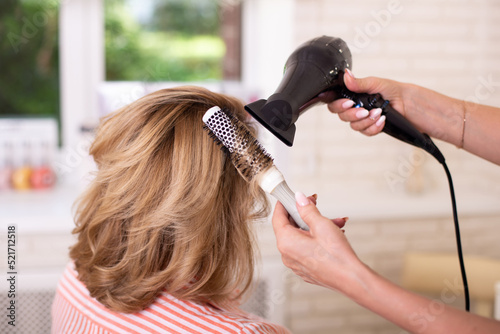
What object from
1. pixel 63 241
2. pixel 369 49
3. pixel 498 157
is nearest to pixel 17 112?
pixel 63 241

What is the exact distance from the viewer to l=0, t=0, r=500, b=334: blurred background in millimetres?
1977

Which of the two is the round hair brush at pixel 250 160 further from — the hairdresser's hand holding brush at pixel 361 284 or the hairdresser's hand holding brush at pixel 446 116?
the hairdresser's hand holding brush at pixel 446 116

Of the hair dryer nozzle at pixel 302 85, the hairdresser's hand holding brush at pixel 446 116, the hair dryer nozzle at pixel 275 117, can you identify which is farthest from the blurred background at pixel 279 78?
the hair dryer nozzle at pixel 275 117

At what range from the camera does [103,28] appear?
2.13 meters

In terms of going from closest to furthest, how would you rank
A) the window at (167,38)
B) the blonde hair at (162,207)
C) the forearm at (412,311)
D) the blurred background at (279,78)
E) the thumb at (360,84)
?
the forearm at (412,311) < the blonde hair at (162,207) < the thumb at (360,84) < the blurred background at (279,78) < the window at (167,38)

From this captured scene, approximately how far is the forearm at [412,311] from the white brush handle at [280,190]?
12 centimetres

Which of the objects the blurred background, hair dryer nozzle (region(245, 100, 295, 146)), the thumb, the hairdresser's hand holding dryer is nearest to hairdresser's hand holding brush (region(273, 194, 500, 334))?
the hairdresser's hand holding dryer

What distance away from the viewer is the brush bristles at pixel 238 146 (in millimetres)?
738

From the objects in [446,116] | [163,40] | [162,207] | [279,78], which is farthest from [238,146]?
[163,40]

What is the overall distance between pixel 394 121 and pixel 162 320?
53 centimetres

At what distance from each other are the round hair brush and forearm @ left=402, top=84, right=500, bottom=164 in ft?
1.38

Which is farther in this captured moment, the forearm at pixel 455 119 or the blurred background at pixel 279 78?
the blurred background at pixel 279 78

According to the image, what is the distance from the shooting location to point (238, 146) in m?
0.74

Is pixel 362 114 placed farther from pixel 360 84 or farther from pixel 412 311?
pixel 412 311
